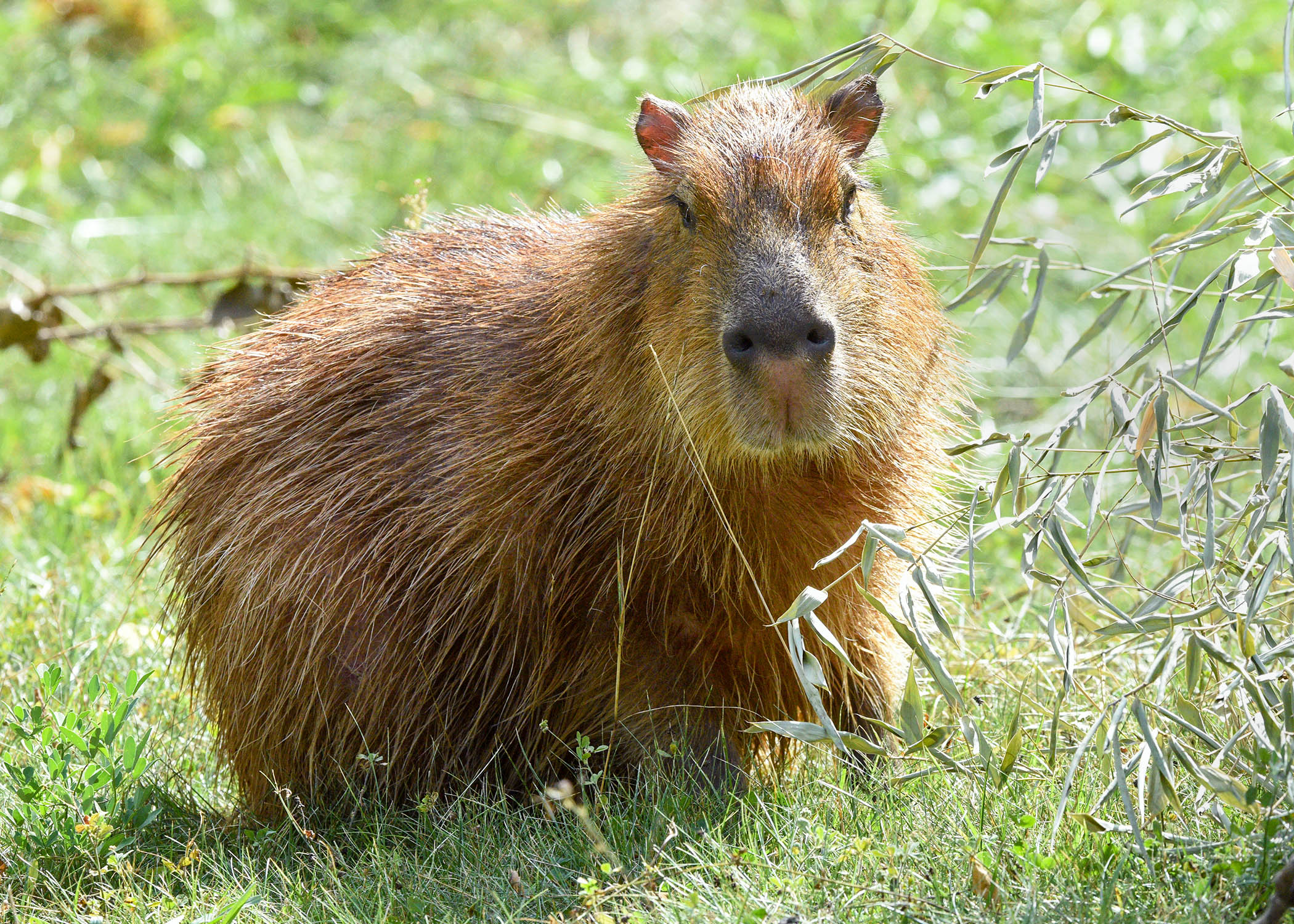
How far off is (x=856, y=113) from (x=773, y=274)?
763 millimetres

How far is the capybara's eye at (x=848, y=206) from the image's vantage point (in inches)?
130

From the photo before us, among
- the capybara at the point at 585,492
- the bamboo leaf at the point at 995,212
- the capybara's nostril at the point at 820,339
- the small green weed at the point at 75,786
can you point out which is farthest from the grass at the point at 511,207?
the capybara's nostril at the point at 820,339

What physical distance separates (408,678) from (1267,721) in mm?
2025

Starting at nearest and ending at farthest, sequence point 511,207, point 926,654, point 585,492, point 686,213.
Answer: point 926,654 → point 686,213 → point 585,492 → point 511,207

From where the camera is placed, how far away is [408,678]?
3.60 metres

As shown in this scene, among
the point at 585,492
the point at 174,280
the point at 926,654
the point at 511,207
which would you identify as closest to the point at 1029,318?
the point at 926,654

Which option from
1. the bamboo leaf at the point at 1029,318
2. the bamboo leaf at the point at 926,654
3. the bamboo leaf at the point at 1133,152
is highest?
the bamboo leaf at the point at 1133,152

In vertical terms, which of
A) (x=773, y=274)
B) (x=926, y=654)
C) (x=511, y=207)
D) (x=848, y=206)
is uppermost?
(x=511, y=207)

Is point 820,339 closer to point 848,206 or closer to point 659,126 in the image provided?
point 848,206

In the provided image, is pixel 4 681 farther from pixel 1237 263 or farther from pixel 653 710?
pixel 1237 263

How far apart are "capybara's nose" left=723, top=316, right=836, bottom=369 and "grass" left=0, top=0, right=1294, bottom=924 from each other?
0.83m

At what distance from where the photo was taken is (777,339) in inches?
114

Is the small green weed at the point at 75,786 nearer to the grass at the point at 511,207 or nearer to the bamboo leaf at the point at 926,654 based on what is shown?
the grass at the point at 511,207

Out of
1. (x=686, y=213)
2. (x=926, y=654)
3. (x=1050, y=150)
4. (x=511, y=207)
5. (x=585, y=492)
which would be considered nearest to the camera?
(x=926, y=654)
